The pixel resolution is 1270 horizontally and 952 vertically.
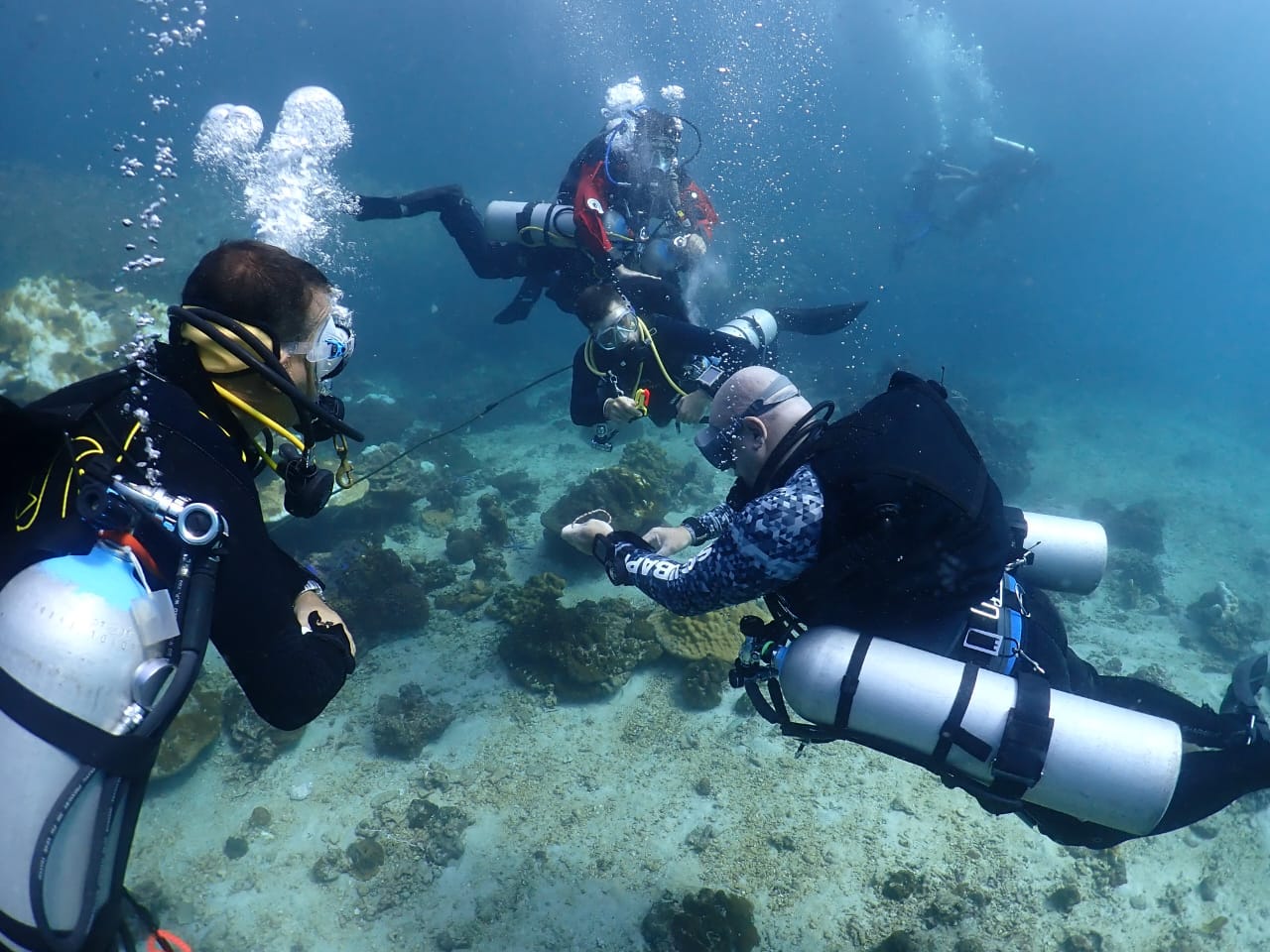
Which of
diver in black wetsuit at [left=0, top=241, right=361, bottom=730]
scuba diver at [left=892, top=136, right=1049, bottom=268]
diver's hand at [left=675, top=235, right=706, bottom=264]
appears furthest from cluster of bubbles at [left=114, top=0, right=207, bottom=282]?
scuba diver at [left=892, top=136, right=1049, bottom=268]

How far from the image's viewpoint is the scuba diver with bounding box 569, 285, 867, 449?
6.42 meters

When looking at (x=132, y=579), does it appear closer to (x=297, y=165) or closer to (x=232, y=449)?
(x=232, y=449)

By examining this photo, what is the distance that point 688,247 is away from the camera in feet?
30.1

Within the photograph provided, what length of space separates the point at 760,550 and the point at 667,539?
4.70 feet

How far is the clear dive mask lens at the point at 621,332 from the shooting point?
6418 millimetres

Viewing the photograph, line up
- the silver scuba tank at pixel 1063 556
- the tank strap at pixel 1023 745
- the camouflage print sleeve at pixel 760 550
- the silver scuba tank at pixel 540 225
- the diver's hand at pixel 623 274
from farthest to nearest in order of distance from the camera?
the silver scuba tank at pixel 540 225 < the diver's hand at pixel 623 274 < the silver scuba tank at pixel 1063 556 < the tank strap at pixel 1023 745 < the camouflage print sleeve at pixel 760 550

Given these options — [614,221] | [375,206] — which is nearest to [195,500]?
[614,221]

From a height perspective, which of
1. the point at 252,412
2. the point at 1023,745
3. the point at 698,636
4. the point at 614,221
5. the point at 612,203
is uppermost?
the point at 612,203

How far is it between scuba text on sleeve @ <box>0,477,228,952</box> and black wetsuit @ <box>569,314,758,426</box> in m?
5.27

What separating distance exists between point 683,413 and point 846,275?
1159 inches

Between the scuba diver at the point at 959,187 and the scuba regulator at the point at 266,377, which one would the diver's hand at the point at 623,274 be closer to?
the scuba regulator at the point at 266,377

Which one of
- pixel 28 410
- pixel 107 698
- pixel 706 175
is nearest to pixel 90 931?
pixel 107 698

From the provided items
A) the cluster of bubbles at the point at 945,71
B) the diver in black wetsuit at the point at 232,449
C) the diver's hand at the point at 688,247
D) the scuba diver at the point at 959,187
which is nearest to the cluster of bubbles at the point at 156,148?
the diver in black wetsuit at the point at 232,449

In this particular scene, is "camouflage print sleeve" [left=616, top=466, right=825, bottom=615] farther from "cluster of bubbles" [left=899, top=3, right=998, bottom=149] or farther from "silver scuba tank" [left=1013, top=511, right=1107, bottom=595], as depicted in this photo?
"cluster of bubbles" [left=899, top=3, right=998, bottom=149]
